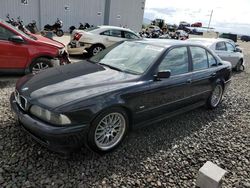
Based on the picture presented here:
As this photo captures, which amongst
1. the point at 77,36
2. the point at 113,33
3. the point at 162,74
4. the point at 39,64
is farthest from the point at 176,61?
the point at 113,33

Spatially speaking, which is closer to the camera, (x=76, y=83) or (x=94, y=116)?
(x=94, y=116)

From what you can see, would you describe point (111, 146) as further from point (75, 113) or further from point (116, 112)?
point (75, 113)

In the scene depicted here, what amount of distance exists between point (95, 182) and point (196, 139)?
194 centimetres

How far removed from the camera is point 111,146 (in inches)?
124

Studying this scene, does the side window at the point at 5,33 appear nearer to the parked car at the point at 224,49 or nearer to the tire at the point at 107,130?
the tire at the point at 107,130

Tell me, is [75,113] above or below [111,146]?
above

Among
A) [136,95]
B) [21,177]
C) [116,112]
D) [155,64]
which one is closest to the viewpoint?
[21,177]

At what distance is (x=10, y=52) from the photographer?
17.8ft

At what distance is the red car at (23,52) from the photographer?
540 centimetres

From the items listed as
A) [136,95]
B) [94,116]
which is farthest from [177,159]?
[94,116]

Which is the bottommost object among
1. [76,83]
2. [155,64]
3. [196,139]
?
[196,139]

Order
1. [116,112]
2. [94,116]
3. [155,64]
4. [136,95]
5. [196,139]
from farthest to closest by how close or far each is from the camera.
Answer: [196,139] < [155,64] < [136,95] < [116,112] < [94,116]

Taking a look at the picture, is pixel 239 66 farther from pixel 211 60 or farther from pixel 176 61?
pixel 176 61

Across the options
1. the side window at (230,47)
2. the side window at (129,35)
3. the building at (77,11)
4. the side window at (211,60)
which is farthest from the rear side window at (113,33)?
the building at (77,11)
